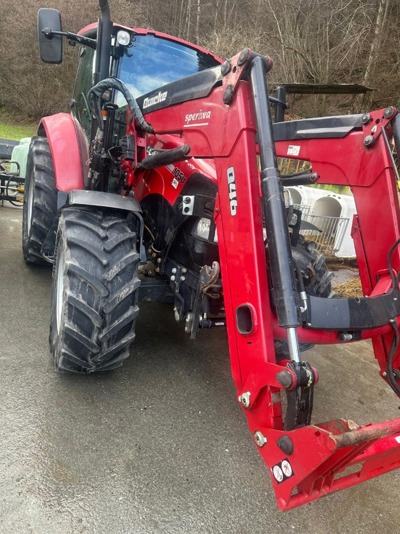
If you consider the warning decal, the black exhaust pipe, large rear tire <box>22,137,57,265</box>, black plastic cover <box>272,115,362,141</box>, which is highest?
the black exhaust pipe

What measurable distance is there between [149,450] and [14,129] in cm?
2161

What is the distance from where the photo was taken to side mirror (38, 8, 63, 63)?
282cm

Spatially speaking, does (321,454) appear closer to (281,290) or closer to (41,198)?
(281,290)

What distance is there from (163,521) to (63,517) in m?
0.41

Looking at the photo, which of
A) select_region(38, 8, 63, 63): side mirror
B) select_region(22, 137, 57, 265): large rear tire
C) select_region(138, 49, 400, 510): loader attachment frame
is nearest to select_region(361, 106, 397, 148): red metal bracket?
select_region(138, 49, 400, 510): loader attachment frame

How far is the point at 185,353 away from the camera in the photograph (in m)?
3.18

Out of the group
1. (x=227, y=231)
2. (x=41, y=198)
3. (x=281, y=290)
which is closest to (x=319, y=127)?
(x=227, y=231)

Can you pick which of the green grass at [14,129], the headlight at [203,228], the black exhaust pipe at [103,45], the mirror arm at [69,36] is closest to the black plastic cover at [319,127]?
the headlight at [203,228]

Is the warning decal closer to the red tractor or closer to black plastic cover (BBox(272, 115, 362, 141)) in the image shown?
the red tractor

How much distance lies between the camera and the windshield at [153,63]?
10.1ft

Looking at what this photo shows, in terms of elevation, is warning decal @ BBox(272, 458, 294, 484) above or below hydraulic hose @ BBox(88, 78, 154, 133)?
below

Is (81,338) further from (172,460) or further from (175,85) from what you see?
(175,85)

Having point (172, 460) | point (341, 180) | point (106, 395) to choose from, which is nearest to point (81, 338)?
point (106, 395)

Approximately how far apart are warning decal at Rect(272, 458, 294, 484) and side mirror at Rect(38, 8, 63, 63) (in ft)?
9.56
